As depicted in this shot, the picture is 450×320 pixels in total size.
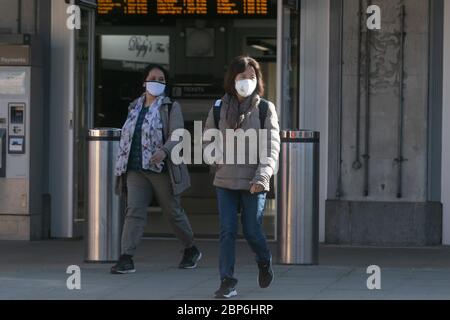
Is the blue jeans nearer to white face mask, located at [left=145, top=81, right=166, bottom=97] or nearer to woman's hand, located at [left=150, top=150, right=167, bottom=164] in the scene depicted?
woman's hand, located at [left=150, top=150, right=167, bottom=164]

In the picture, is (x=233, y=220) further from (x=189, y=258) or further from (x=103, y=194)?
(x=103, y=194)

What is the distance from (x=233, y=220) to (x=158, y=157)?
4.26 ft

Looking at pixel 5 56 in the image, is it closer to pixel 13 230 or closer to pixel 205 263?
pixel 13 230

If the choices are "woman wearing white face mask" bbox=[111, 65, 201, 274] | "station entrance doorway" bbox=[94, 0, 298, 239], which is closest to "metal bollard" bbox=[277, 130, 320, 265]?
"woman wearing white face mask" bbox=[111, 65, 201, 274]

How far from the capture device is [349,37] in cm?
1226

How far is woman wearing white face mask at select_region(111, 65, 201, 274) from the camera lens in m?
9.80

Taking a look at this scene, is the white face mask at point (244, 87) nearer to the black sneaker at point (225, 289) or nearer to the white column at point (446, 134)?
the black sneaker at point (225, 289)

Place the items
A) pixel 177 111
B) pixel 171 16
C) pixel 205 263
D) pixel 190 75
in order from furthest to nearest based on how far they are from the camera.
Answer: pixel 190 75 → pixel 171 16 → pixel 205 263 → pixel 177 111

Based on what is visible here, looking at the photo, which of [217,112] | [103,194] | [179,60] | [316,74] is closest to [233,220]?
[217,112]

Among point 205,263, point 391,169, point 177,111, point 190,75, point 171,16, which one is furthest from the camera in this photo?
point 190,75

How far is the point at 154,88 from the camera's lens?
9914 millimetres

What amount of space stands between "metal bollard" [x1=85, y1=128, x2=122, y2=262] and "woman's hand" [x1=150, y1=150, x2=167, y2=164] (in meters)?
0.92

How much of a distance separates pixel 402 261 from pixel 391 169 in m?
1.43
